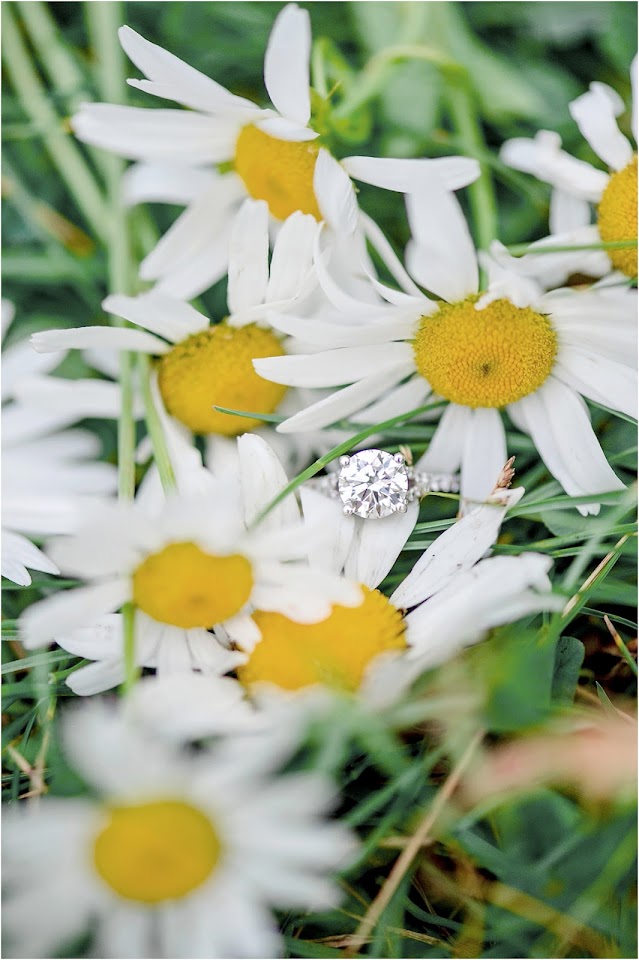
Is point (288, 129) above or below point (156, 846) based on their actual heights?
above

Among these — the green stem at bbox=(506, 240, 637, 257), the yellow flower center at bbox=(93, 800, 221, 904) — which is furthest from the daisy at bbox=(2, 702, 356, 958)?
the green stem at bbox=(506, 240, 637, 257)

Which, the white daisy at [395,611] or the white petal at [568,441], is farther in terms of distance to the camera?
the white petal at [568,441]

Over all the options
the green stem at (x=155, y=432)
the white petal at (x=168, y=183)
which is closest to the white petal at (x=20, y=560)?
the green stem at (x=155, y=432)

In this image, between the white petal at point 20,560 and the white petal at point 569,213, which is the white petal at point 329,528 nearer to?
the white petal at point 20,560

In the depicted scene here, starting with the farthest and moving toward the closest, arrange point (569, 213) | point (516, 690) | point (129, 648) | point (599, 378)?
point (569, 213) < point (599, 378) < point (129, 648) < point (516, 690)

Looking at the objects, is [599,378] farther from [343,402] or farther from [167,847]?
[167,847]

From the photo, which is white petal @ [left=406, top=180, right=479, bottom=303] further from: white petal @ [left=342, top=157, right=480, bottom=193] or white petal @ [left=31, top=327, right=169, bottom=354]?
white petal @ [left=31, top=327, right=169, bottom=354]

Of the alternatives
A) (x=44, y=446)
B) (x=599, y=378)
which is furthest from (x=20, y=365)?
(x=599, y=378)

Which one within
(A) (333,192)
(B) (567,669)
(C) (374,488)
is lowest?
(B) (567,669)
